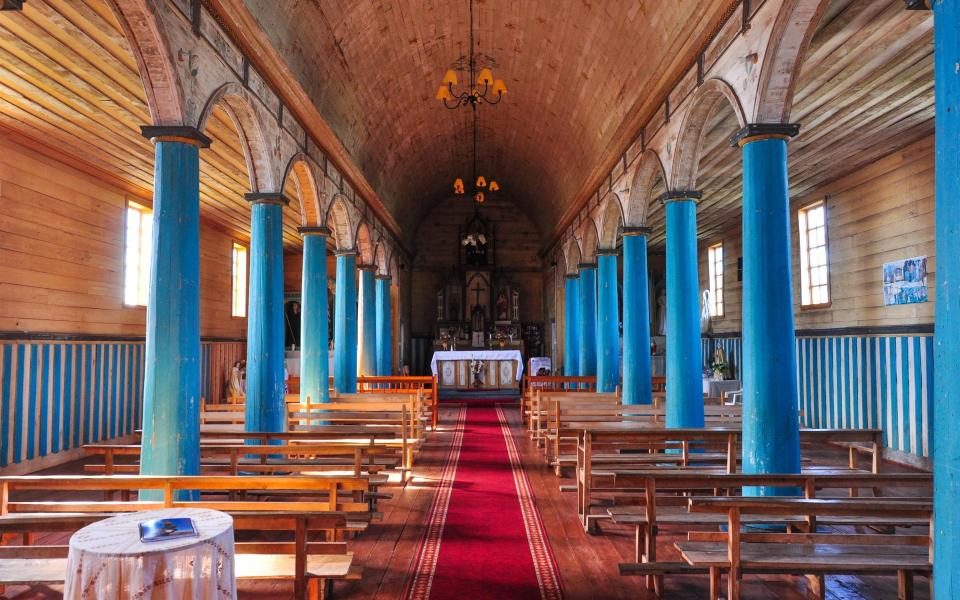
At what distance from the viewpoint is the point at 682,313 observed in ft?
26.2

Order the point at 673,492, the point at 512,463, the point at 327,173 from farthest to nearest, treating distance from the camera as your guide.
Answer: the point at 327,173
the point at 512,463
the point at 673,492

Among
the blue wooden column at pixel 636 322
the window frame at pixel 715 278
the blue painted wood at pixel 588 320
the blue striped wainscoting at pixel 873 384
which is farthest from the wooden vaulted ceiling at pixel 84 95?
the window frame at pixel 715 278

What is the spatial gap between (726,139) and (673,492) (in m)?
5.46

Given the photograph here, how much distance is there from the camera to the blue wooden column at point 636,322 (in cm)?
1011

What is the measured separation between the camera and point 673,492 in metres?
6.64

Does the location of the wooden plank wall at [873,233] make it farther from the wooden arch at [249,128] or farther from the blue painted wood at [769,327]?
the wooden arch at [249,128]

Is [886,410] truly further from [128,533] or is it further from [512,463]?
[128,533]

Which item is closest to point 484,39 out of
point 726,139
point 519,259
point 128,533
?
point 726,139

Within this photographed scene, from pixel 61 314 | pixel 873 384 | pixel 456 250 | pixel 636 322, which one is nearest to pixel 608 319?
pixel 636 322

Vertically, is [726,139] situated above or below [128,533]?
above

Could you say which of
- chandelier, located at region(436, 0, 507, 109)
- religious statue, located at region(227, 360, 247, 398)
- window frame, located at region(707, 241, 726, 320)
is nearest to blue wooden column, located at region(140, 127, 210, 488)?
chandelier, located at region(436, 0, 507, 109)

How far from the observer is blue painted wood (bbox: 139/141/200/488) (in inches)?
207

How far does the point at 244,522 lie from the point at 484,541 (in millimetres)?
2370

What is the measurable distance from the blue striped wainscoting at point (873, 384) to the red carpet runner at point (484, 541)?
5.43 meters
